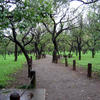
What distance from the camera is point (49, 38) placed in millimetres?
33375

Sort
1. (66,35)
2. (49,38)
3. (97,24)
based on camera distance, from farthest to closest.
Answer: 1. (49,38)
2. (66,35)
3. (97,24)

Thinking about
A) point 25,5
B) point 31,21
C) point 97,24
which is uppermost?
point 97,24

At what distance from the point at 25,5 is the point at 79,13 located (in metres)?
16.5

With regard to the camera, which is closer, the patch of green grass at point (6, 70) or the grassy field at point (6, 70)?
the patch of green grass at point (6, 70)

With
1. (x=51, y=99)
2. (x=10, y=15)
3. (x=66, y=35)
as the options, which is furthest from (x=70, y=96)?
(x=66, y=35)

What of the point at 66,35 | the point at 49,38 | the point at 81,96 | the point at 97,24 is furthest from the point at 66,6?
the point at 81,96

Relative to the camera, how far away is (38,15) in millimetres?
5414

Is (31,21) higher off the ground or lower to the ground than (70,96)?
higher

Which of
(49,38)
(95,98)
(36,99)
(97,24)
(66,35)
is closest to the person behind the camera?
(36,99)

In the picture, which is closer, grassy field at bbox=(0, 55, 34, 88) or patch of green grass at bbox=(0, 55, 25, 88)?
patch of green grass at bbox=(0, 55, 25, 88)

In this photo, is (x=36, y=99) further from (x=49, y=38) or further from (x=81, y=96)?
(x=49, y=38)

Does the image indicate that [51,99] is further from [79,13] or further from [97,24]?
[79,13]

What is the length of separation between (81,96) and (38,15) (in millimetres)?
4124

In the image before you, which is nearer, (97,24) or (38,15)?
(38,15)
